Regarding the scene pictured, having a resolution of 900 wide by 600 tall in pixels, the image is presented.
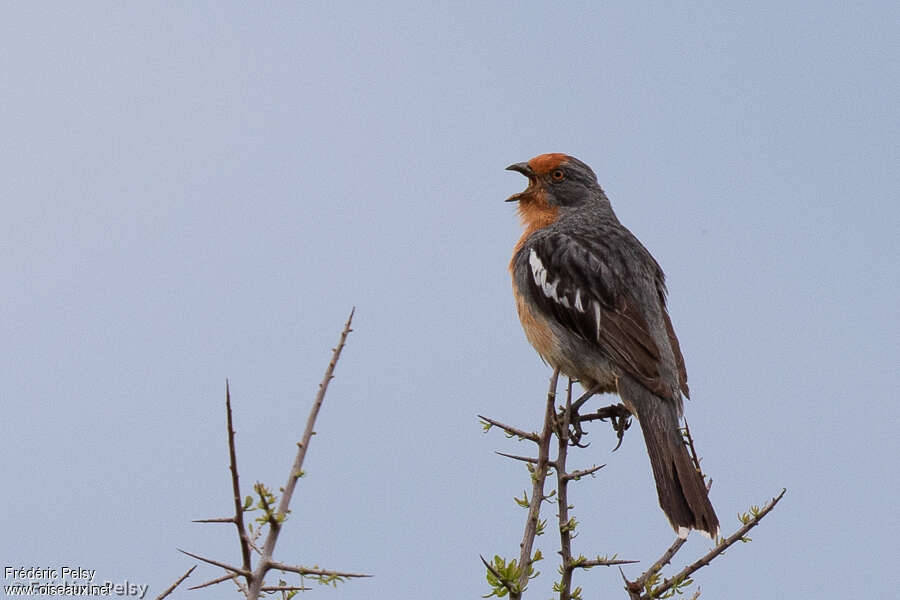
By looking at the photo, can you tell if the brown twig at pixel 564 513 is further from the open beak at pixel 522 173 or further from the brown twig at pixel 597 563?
the open beak at pixel 522 173

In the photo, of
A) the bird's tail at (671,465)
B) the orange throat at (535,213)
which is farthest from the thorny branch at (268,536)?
the orange throat at (535,213)

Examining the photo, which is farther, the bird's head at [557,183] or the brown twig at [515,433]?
the bird's head at [557,183]

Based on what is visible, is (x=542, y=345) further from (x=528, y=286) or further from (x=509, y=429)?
(x=509, y=429)

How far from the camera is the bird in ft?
20.1

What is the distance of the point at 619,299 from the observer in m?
6.82

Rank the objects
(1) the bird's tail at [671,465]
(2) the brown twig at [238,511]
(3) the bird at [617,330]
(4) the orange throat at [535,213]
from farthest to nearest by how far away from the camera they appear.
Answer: (4) the orange throat at [535,213], (3) the bird at [617,330], (1) the bird's tail at [671,465], (2) the brown twig at [238,511]

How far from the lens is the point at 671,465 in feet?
20.3

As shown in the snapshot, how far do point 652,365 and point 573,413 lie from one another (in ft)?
2.01

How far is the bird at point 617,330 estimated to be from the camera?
612 cm

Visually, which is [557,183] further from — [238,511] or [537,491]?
[238,511]

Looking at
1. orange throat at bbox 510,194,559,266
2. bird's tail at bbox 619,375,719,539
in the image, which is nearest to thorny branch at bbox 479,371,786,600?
bird's tail at bbox 619,375,719,539

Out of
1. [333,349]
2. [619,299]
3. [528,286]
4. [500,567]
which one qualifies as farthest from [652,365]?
[333,349]

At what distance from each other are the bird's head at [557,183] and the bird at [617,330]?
0.51 metres

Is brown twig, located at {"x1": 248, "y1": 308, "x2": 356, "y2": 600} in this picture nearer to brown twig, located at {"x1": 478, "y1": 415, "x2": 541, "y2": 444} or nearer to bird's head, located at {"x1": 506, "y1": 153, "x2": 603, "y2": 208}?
brown twig, located at {"x1": 478, "y1": 415, "x2": 541, "y2": 444}
